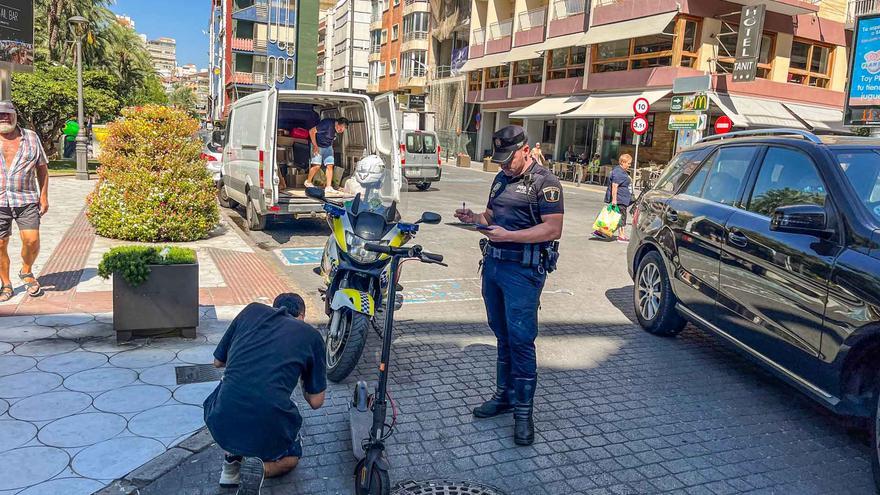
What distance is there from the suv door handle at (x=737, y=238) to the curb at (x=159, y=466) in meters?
3.83

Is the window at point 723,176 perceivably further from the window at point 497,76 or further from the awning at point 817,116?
the window at point 497,76

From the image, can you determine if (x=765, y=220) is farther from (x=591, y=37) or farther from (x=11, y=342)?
(x=591, y=37)

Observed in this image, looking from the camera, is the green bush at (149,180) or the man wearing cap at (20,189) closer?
the man wearing cap at (20,189)

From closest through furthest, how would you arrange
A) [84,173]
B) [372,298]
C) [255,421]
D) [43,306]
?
[255,421], [372,298], [43,306], [84,173]

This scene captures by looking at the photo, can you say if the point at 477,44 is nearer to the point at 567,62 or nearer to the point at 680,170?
the point at 567,62

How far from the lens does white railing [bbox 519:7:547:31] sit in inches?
1347

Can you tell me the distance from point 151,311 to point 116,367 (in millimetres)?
545

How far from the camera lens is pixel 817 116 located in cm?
2694

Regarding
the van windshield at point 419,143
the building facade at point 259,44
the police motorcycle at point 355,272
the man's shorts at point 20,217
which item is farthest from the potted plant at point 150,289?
the building facade at point 259,44

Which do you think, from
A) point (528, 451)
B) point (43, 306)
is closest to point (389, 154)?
point (43, 306)

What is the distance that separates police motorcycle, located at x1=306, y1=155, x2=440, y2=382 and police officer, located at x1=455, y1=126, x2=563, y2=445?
1.79 ft

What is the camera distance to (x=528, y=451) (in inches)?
155

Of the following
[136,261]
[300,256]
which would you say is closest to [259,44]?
[300,256]

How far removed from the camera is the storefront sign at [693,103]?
18.0 metres
